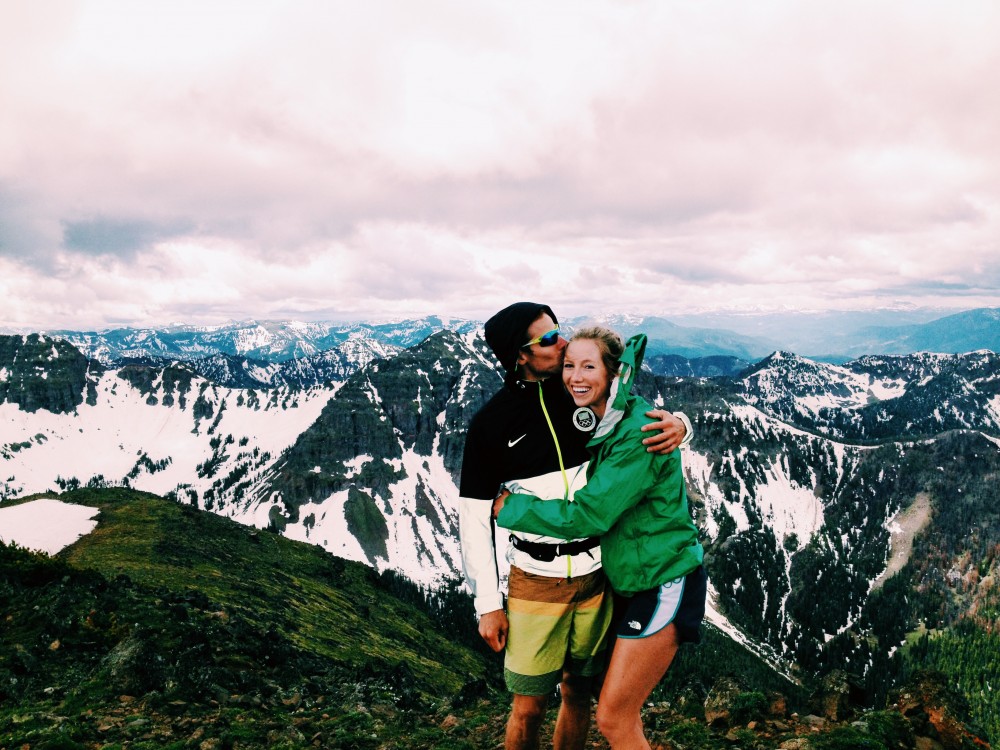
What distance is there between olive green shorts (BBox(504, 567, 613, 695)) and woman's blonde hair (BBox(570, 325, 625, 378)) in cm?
323

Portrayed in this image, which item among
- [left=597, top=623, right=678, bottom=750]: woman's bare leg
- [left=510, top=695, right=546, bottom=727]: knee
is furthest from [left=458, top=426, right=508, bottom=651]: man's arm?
[left=597, top=623, right=678, bottom=750]: woman's bare leg

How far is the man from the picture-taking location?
7488 mm

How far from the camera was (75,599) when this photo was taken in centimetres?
2323

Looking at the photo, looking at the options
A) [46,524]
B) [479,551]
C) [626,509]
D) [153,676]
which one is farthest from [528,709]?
[46,524]

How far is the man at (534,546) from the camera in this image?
7.49m

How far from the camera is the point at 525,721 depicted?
8.02 metres

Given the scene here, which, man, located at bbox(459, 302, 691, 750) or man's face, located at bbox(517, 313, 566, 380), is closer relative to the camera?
man, located at bbox(459, 302, 691, 750)

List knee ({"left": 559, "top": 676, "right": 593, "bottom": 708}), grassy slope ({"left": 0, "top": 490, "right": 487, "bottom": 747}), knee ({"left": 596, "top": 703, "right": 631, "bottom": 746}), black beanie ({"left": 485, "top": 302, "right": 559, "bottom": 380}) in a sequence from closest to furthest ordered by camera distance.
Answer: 1. knee ({"left": 596, "top": 703, "right": 631, "bottom": 746})
2. black beanie ({"left": 485, "top": 302, "right": 559, "bottom": 380})
3. knee ({"left": 559, "top": 676, "right": 593, "bottom": 708})
4. grassy slope ({"left": 0, "top": 490, "right": 487, "bottom": 747})

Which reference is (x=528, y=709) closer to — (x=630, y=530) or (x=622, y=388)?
(x=630, y=530)

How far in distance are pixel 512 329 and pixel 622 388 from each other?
6.49 feet

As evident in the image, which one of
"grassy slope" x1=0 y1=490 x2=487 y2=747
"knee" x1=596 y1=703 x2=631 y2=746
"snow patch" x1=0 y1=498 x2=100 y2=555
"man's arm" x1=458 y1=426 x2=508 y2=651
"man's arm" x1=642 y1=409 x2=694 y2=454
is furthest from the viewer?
"snow patch" x1=0 y1=498 x2=100 y2=555

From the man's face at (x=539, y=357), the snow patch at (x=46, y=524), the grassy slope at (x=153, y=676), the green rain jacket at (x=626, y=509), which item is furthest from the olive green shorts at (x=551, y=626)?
the snow patch at (x=46, y=524)

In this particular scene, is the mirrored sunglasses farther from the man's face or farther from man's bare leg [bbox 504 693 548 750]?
man's bare leg [bbox 504 693 548 750]

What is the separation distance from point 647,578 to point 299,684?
784 inches
